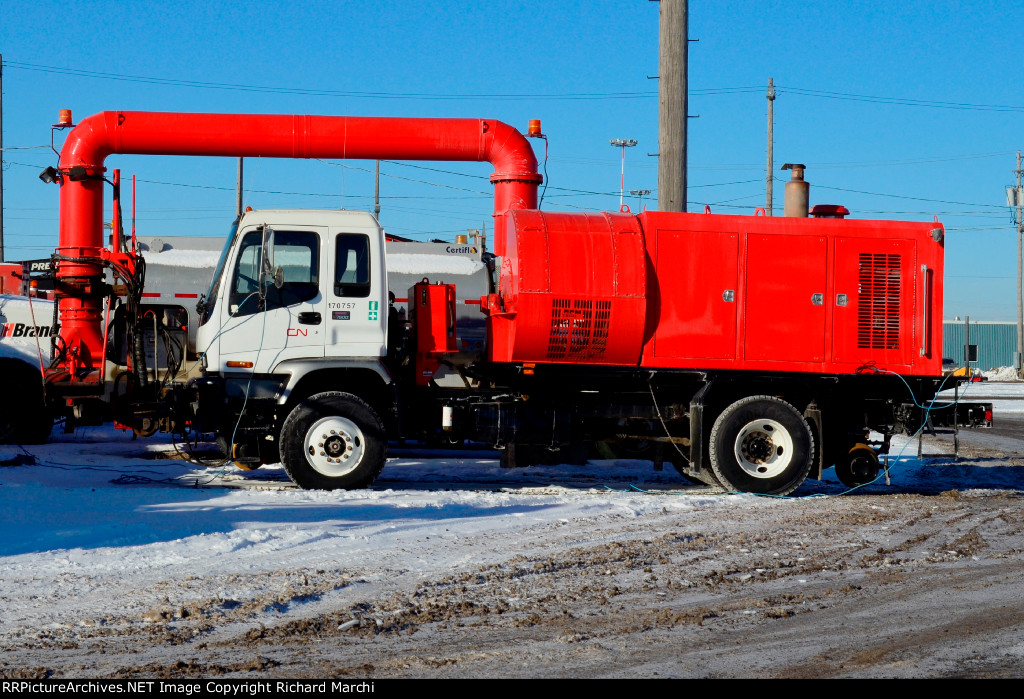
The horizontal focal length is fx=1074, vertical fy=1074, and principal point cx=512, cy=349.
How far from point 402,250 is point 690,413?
7204 millimetres

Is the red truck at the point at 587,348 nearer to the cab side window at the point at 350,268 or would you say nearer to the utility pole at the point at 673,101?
the cab side window at the point at 350,268

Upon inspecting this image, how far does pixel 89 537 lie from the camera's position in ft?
28.3

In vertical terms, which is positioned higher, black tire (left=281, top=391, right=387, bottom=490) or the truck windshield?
the truck windshield

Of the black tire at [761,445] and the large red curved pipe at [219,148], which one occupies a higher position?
the large red curved pipe at [219,148]

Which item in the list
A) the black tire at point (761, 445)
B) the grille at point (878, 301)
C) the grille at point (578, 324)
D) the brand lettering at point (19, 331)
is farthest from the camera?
the brand lettering at point (19, 331)

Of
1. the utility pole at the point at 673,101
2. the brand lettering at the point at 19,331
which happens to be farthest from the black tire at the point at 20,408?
the utility pole at the point at 673,101

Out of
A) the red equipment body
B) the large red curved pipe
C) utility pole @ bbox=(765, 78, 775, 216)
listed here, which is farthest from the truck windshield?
utility pole @ bbox=(765, 78, 775, 216)

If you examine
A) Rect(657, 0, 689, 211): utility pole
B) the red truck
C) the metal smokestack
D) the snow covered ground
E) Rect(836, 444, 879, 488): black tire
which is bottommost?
the snow covered ground

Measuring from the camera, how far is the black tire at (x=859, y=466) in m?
12.2

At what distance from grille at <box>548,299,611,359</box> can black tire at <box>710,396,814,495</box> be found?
1.70 m

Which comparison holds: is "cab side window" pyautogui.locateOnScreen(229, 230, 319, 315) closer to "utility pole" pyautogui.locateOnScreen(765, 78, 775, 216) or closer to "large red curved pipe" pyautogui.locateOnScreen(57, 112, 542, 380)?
"large red curved pipe" pyautogui.locateOnScreen(57, 112, 542, 380)

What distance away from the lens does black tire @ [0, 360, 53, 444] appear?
52.2 ft

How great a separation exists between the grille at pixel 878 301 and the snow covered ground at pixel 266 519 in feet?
6.39
